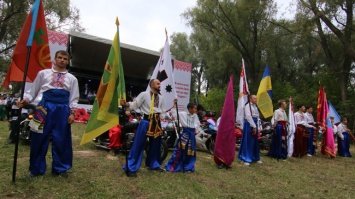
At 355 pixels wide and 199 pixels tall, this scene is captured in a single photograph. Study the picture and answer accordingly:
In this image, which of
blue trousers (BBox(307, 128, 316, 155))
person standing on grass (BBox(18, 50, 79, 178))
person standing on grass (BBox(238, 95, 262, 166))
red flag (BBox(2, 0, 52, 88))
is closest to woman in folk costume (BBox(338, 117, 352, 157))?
blue trousers (BBox(307, 128, 316, 155))

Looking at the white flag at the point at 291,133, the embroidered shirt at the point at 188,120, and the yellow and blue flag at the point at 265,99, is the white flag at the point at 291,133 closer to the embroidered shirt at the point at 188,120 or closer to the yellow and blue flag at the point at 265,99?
the yellow and blue flag at the point at 265,99

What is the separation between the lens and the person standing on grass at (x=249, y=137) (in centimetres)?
659

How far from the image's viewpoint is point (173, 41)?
34688 mm

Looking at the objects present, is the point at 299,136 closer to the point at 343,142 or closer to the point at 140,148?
the point at 343,142

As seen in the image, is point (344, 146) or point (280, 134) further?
point (344, 146)

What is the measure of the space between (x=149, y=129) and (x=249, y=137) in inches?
118

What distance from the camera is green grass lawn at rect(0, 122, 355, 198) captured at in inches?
139

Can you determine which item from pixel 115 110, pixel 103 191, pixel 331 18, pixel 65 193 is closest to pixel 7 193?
pixel 65 193

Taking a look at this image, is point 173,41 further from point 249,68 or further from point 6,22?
point 6,22

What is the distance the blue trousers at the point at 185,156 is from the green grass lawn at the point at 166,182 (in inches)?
9.3

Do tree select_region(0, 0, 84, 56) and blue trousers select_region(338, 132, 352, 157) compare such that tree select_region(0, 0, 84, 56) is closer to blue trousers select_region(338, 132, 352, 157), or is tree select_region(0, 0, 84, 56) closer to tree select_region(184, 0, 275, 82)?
tree select_region(184, 0, 275, 82)

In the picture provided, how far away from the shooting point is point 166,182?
4266 millimetres

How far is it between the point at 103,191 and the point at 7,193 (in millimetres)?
1032

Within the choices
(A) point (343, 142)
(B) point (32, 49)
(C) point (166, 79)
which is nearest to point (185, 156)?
(C) point (166, 79)
